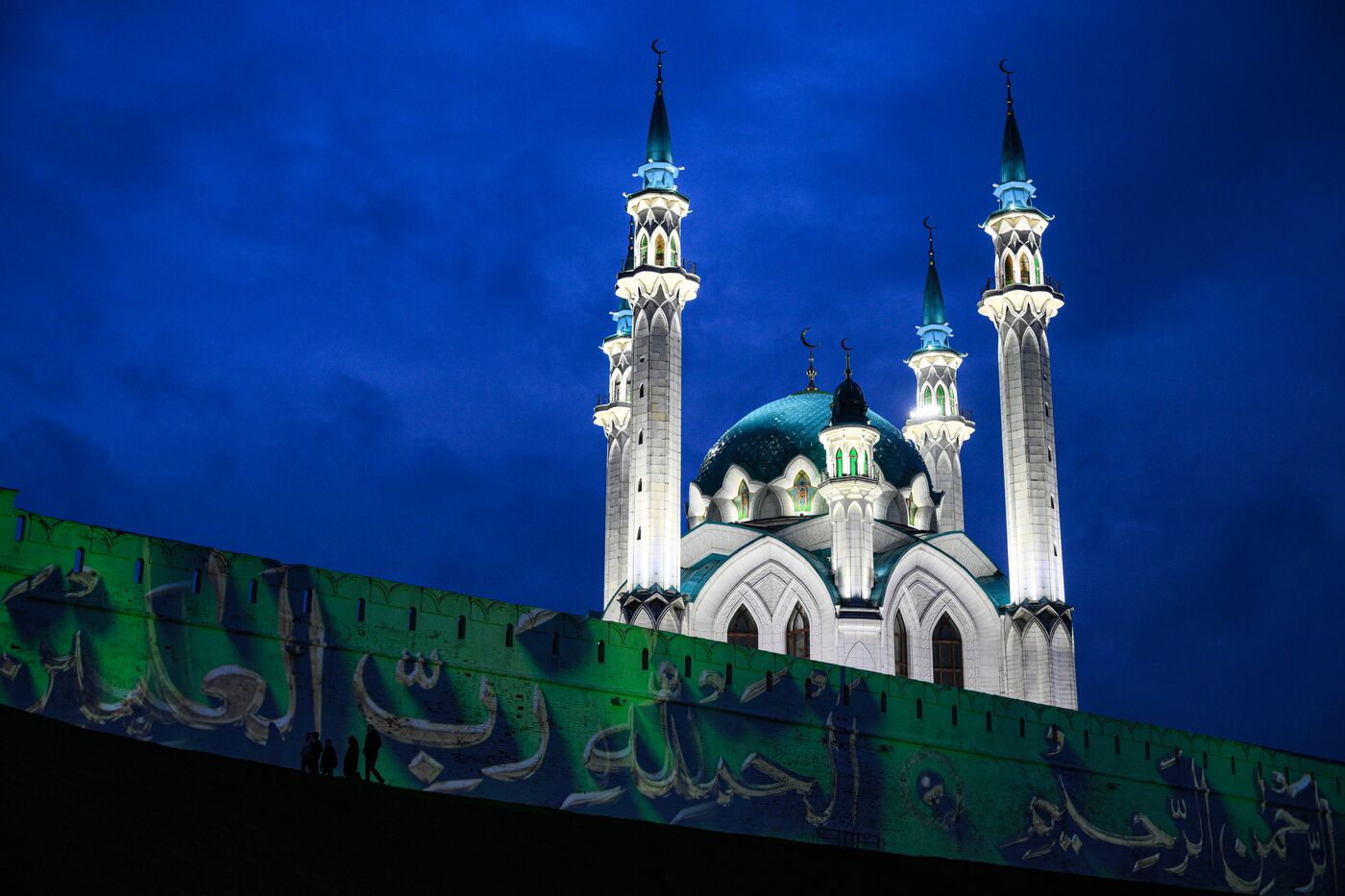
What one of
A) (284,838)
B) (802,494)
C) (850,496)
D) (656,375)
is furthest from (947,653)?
(284,838)

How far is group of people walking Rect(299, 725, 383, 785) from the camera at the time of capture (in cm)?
1830

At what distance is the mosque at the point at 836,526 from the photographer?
36.5 meters

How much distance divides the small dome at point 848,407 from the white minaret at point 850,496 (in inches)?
0.9

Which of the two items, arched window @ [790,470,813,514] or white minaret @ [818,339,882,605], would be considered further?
arched window @ [790,470,813,514]

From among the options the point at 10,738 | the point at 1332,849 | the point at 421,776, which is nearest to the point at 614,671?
the point at 421,776

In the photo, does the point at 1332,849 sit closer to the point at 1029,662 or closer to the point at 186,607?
the point at 1029,662

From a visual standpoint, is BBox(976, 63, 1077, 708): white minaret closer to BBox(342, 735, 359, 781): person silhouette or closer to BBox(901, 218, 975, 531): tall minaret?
BBox(901, 218, 975, 531): tall minaret

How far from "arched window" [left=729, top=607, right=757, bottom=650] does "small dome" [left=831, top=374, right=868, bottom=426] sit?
15.7ft

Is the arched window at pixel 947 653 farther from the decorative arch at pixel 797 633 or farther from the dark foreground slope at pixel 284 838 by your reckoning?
the dark foreground slope at pixel 284 838

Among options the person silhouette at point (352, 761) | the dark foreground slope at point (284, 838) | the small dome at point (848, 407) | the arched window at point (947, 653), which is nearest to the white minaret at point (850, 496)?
the small dome at point (848, 407)

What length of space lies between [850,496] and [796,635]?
3.31 m

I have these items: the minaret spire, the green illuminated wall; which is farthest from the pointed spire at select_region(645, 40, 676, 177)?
the green illuminated wall

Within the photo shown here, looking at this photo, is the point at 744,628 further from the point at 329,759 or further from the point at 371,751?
the point at 329,759

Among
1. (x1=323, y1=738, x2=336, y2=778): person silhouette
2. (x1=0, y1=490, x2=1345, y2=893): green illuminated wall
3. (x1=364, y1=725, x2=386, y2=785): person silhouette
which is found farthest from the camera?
(x1=364, y1=725, x2=386, y2=785): person silhouette
